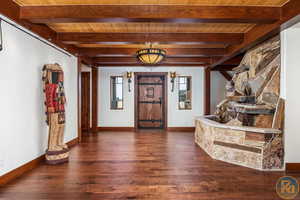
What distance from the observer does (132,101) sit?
6.73 m

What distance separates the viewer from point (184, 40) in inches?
147

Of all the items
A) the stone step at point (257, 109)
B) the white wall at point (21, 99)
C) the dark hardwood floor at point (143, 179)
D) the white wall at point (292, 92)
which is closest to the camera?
the dark hardwood floor at point (143, 179)

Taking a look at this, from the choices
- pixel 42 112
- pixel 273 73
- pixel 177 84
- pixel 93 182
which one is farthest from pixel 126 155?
pixel 177 84

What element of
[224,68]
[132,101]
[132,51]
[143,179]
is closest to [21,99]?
[143,179]

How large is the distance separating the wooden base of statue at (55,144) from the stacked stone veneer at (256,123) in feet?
9.62

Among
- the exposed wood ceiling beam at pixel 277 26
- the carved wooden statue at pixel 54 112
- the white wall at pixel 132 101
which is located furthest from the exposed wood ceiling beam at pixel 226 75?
the carved wooden statue at pixel 54 112

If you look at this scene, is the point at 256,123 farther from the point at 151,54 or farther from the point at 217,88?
the point at 217,88

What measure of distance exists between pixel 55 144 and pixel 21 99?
3.29 ft

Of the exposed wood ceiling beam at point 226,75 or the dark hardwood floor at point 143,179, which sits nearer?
the dark hardwood floor at point 143,179

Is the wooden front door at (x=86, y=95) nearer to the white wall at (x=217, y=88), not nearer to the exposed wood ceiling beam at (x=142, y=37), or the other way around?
the exposed wood ceiling beam at (x=142, y=37)

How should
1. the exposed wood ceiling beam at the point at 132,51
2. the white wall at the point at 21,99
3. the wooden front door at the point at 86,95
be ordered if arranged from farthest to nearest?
the wooden front door at the point at 86,95 → the exposed wood ceiling beam at the point at 132,51 → the white wall at the point at 21,99

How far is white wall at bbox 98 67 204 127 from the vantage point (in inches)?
265

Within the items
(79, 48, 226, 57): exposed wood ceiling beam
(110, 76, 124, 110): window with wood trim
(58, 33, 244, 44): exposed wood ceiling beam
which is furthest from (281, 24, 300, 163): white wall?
(110, 76, 124, 110): window with wood trim

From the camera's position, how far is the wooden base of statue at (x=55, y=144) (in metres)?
3.25
